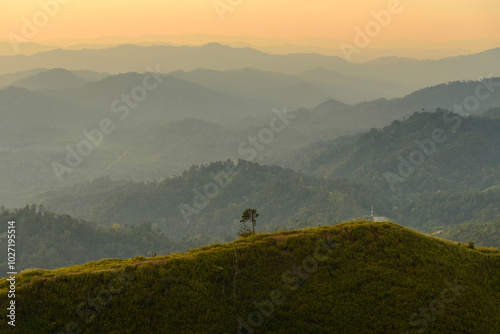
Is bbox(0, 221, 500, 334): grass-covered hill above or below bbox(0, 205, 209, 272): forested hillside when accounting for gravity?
below

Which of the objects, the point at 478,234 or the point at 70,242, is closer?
the point at 478,234

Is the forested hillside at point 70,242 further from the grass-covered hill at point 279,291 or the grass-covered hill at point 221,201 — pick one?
the grass-covered hill at point 279,291

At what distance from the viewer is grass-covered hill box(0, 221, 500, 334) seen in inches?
776

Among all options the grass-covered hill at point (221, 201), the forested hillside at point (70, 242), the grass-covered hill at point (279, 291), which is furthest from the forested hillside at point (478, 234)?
the grass-covered hill at point (279, 291)

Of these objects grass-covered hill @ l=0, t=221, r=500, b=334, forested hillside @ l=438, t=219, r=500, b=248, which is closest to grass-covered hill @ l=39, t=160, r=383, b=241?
forested hillside @ l=438, t=219, r=500, b=248

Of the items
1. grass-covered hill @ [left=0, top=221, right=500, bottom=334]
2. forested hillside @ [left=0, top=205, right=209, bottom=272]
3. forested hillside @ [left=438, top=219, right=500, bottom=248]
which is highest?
forested hillside @ [left=0, top=205, right=209, bottom=272]

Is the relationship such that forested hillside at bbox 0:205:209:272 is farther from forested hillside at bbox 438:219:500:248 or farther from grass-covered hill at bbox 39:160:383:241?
forested hillside at bbox 438:219:500:248

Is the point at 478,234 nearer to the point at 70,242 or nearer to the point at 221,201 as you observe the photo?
the point at 70,242

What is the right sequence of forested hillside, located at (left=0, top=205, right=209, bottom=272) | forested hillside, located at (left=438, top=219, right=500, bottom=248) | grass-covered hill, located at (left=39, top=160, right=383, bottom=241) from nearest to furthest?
1. forested hillside, located at (left=438, top=219, right=500, bottom=248)
2. forested hillside, located at (left=0, top=205, right=209, bottom=272)
3. grass-covered hill, located at (left=39, top=160, right=383, bottom=241)

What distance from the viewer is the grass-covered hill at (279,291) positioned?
19703 mm

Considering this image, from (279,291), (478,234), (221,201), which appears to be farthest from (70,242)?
(279,291)

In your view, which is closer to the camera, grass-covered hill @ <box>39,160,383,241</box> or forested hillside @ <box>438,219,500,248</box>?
forested hillside @ <box>438,219,500,248</box>

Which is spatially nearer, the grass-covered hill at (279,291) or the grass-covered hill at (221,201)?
the grass-covered hill at (279,291)

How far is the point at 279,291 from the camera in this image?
2139cm
